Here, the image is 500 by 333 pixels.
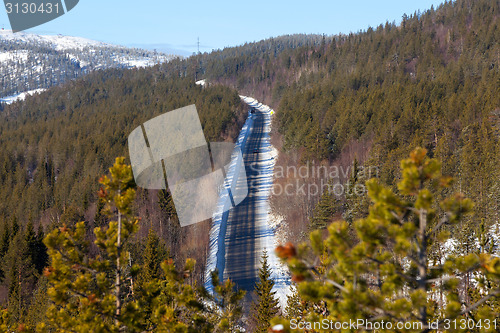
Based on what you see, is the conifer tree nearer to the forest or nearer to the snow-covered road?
the forest

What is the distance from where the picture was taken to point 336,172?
52312 mm

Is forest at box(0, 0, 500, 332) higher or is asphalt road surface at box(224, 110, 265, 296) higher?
forest at box(0, 0, 500, 332)

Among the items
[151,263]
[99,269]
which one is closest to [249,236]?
[151,263]

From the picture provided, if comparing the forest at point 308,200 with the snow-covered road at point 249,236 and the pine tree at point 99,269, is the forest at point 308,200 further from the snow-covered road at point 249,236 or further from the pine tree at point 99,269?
the snow-covered road at point 249,236

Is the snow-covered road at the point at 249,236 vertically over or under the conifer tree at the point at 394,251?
under

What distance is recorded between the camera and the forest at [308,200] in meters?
5.97

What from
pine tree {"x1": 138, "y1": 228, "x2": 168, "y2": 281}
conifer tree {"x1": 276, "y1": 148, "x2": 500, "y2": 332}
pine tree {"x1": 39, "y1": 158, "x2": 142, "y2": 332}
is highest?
conifer tree {"x1": 276, "y1": 148, "x2": 500, "y2": 332}

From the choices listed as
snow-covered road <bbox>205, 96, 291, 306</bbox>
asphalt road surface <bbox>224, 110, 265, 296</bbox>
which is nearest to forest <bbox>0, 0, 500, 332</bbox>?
snow-covered road <bbox>205, 96, 291, 306</bbox>

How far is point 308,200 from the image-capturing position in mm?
44688

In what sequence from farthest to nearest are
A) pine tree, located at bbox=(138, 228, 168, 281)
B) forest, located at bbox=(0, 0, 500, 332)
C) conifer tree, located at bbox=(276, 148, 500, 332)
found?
pine tree, located at bbox=(138, 228, 168, 281) < forest, located at bbox=(0, 0, 500, 332) < conifer tree, located at bbox=(276, 148, 500, 332)

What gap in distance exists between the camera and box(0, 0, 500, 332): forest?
5969 millimetres

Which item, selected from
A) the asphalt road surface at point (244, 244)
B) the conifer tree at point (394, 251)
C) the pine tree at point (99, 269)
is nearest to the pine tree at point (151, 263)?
the asphalt road surface at point (244, 244)

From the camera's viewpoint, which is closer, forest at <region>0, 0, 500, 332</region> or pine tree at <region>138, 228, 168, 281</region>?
forest at <region>0, 0, 500, 332</region>

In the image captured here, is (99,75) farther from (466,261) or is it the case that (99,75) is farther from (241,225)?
(466,261)
